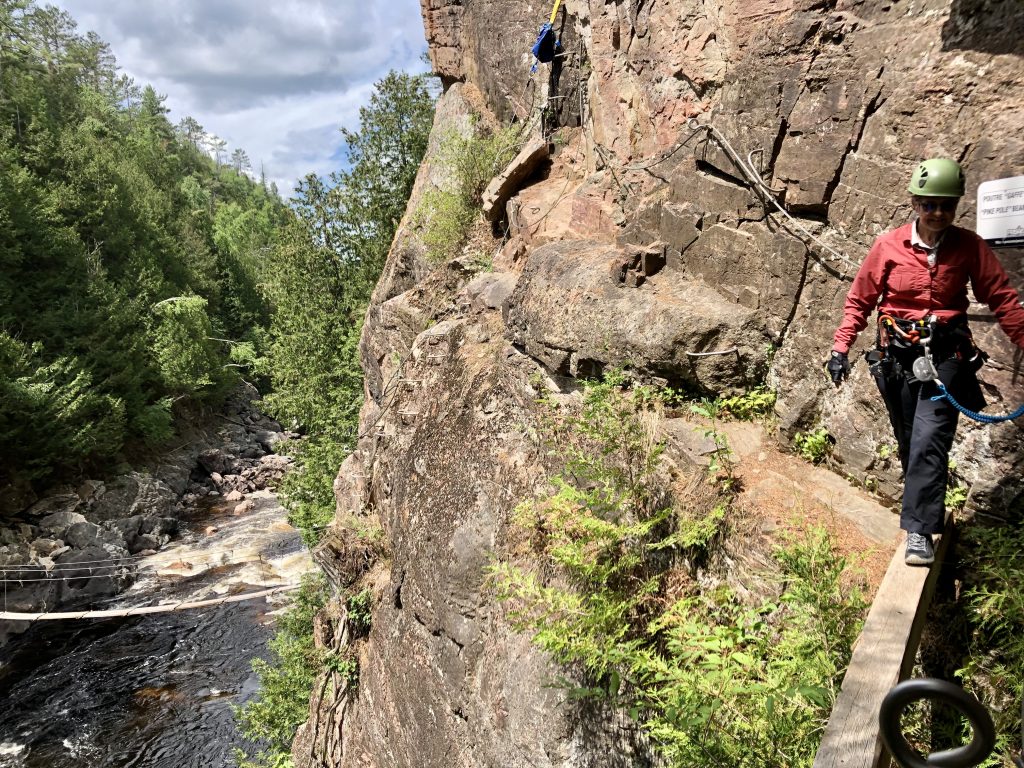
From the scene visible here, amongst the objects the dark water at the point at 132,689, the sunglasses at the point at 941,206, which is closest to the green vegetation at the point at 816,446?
the sunglasses at the point at 941,206

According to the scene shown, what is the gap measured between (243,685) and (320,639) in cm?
587

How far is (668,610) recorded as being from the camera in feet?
12.7

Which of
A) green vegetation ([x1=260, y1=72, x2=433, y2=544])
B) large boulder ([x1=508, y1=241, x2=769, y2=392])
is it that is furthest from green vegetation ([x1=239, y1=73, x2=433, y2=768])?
large boulder ([x1=508, y1=241, x2=769, y2=392])

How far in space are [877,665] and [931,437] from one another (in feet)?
4.06

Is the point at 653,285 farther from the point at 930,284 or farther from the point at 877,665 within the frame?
the point at 877,665

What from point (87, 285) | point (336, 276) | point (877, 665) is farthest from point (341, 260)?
point (877, 665)

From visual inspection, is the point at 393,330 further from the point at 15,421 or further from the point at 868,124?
the point at 15,421

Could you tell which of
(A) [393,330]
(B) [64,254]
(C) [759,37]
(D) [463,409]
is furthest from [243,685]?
(B) [64,254]

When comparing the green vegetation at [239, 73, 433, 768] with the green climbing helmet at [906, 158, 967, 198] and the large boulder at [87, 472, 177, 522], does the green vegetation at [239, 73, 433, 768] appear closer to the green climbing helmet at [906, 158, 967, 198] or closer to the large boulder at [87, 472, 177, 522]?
the large boulder at [87, 472, 177, 522]

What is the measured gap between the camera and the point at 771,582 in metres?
3.58

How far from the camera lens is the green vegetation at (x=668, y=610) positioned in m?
2.81

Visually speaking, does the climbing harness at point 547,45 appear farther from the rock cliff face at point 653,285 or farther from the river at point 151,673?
the river at point 151,673

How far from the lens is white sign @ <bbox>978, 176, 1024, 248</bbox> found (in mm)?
3037

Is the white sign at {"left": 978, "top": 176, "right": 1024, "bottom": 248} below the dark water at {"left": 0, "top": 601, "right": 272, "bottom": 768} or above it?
above
